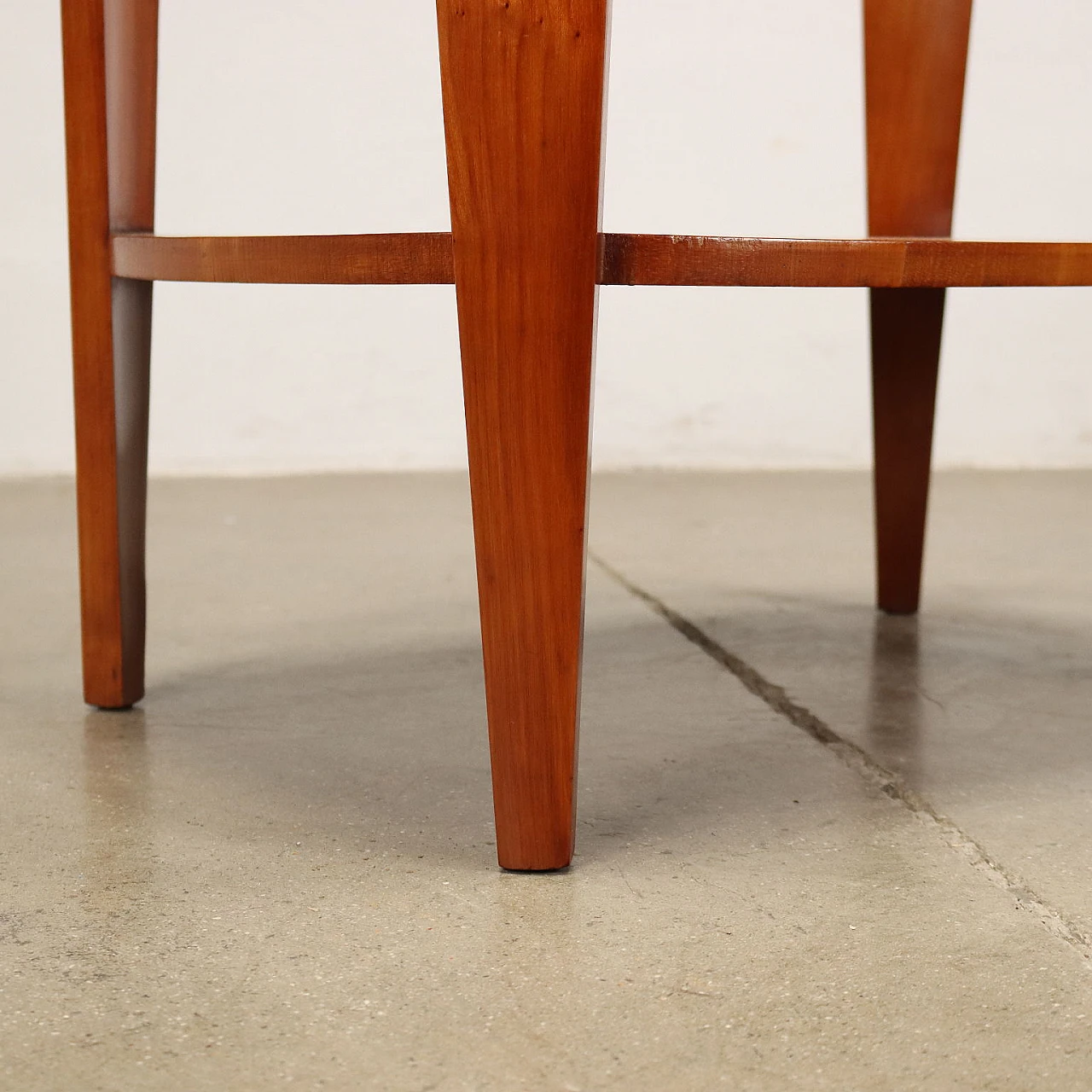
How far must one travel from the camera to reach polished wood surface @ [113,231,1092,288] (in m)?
0.70

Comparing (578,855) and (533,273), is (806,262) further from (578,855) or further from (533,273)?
(578,855)

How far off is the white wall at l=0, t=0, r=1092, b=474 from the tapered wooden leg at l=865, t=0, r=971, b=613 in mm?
1214

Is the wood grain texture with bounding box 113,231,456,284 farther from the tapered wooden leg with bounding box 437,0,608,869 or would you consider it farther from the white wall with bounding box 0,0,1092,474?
the white wall with bounding box 0,0,1092,474

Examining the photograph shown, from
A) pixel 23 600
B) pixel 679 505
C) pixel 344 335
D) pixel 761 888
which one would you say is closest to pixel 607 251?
pixel 761 888

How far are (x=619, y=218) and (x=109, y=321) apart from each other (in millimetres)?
1639

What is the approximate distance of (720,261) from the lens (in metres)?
0.70

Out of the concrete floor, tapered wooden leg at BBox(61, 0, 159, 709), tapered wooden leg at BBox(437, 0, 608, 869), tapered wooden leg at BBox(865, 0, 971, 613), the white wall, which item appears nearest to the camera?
the concrete floor

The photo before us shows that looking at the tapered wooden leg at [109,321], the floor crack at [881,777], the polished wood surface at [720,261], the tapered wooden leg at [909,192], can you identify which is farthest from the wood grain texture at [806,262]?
the tapered wooden leg at [909,192]

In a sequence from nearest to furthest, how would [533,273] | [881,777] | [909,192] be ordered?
1. [533,273]
2. [881,777]
3. [909,192]

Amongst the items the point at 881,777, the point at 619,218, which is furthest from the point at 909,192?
the point at 619,218

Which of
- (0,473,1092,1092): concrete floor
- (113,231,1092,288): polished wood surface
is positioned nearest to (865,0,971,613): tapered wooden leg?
(0,473,1092,1092): concrete floor

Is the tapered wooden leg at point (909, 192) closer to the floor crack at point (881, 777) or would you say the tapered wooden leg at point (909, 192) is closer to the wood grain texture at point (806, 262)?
the floor crack at point (881, 777)

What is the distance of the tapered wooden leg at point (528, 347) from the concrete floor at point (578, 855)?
0.24 feet

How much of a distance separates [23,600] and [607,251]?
0.88 metres
